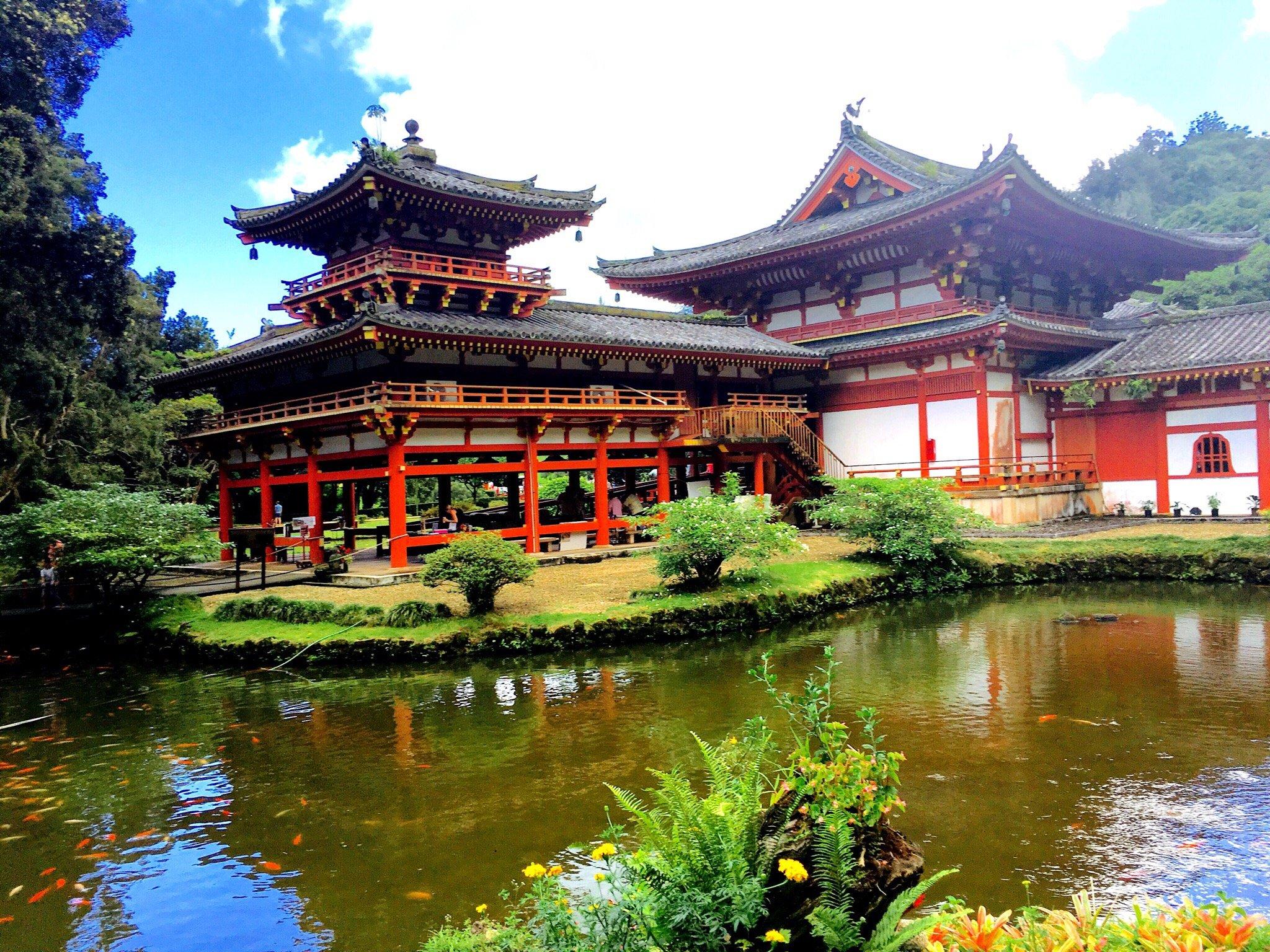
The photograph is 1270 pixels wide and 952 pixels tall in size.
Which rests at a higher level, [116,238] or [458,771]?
[116,238]

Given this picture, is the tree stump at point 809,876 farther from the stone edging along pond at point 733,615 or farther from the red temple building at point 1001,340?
the red temple building at point 1001,340

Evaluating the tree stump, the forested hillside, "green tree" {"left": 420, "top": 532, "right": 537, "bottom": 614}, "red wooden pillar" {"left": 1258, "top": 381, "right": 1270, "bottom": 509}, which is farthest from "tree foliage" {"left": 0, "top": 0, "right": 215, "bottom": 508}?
the forested hillside

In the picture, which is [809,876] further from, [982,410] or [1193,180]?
[1193,180]

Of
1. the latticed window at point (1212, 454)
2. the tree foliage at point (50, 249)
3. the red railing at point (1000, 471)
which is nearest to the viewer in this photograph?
the tree foliage at point (50, 249)

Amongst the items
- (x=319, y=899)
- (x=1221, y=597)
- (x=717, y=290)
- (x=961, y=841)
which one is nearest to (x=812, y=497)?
(x=717, y=290)

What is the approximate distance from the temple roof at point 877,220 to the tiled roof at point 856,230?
0.03 m

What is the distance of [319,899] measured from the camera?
23.0 ft

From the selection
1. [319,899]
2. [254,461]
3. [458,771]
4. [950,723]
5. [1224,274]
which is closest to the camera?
[319,899]

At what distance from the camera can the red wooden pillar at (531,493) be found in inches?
911

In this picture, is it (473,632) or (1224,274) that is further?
(1224,274)

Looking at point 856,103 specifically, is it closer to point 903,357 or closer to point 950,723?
point 903,357

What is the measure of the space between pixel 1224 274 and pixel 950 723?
42.9 m

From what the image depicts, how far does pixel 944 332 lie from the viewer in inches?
1044

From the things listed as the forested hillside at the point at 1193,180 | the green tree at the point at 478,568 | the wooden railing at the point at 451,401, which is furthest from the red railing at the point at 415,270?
the forested hillside at the point at 1193,180
